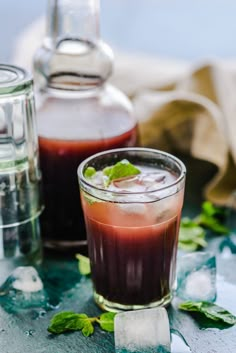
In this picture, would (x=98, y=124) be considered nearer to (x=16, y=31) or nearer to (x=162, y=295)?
(x=162, y=295)

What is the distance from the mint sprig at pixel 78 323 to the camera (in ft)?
3.34

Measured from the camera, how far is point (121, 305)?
3.46 feet

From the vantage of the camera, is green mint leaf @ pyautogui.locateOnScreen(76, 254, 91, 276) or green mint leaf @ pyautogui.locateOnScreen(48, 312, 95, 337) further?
green mint leaf @ pyautogui.locateOnScreen(76, 254, 91, 276)

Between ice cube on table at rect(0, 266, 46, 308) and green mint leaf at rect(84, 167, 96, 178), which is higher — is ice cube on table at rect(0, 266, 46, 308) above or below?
below

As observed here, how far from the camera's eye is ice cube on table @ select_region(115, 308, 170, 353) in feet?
3.13

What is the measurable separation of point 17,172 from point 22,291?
16 centimetres

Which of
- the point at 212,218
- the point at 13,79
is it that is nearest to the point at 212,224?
the point at 212,218

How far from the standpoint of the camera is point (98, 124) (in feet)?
3.80

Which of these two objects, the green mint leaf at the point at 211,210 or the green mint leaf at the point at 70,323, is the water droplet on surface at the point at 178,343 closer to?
the green mint leaf at the point at 70,323

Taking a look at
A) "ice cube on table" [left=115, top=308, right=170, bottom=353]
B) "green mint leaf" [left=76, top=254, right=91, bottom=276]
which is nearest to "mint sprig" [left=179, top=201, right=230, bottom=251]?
"green mint leaf" [left=76, top=254, right=91, bottom=276]

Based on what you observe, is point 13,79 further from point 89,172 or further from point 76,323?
point 76,323

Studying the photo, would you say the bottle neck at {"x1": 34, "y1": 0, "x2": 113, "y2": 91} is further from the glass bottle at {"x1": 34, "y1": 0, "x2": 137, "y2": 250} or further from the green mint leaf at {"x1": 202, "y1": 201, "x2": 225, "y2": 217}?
the green mint leaf at {"x1": 202, "y1": 201, "x2": 225, "y2": 217}

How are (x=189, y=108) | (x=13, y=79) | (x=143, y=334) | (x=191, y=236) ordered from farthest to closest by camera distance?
(x=189, y=108)
(x=191, y=236)
(x=13, y=79)
(x=143, y=334)

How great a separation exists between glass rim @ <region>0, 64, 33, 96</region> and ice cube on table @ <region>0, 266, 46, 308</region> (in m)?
0.24
